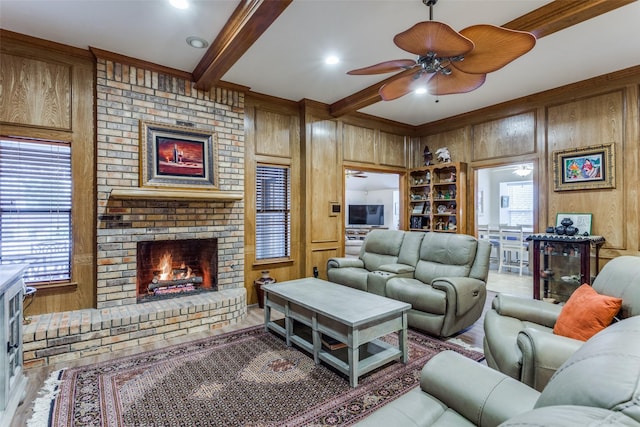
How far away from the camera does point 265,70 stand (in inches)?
147

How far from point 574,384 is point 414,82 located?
2522 millimetres

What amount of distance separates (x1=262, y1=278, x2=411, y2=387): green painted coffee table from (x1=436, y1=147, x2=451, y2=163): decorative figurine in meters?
3.66

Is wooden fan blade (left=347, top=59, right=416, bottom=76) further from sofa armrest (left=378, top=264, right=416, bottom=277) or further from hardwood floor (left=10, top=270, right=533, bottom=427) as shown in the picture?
hardwood floor (left=10, top=270, right=533, bottom=427)

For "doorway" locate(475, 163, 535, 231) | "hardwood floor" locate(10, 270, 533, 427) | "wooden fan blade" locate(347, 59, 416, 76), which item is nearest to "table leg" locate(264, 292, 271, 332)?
"hardwood floor" locate(10, 270, 533, 427)

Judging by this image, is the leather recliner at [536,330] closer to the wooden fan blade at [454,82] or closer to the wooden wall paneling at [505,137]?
the wooden fan blade at [454,82]

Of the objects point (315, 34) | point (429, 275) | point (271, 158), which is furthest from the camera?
point (271, 158)

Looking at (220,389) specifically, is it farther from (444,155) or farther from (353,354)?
(444,155)

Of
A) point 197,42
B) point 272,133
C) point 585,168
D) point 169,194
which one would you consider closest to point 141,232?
point 169,194

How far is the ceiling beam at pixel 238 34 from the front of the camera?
2.35 metres

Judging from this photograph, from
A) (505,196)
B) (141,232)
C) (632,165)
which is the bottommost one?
(141,232)

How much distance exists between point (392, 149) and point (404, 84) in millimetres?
3128

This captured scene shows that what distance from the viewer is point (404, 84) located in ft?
9.20

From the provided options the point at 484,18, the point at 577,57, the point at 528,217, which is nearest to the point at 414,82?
the point at 484,18

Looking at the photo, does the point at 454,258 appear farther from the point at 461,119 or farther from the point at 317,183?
the point at 461,119
